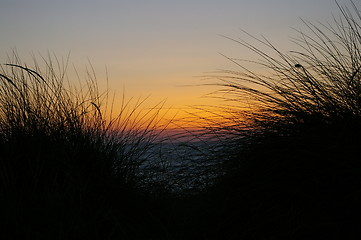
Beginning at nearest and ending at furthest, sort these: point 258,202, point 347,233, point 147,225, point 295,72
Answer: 1. point 347,233
2. point 258,202
3. point 147,225
4. point 295,72

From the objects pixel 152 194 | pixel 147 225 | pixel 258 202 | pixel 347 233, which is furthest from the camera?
pixel 152 194

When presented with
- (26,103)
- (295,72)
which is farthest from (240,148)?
(26,103)

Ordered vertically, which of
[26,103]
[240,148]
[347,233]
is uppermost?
[26,103]

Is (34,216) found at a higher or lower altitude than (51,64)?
lower

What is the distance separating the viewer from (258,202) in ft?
6.50

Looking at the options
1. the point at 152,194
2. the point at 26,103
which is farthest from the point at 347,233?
the point at 26,103

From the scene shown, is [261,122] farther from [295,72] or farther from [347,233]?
[347,233]

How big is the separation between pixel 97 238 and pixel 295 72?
1.49 meters

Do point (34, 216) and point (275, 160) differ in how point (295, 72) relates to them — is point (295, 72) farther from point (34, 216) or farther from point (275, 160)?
point (34, 216)

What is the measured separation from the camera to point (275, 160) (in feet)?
6.66

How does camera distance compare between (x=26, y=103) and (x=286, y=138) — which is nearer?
(x=286, y=138)

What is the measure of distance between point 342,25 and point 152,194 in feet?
5.61

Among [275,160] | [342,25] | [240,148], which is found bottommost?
[275,160]

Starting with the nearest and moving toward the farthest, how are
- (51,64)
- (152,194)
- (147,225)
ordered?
(147,225), (152,194), (51,64)
